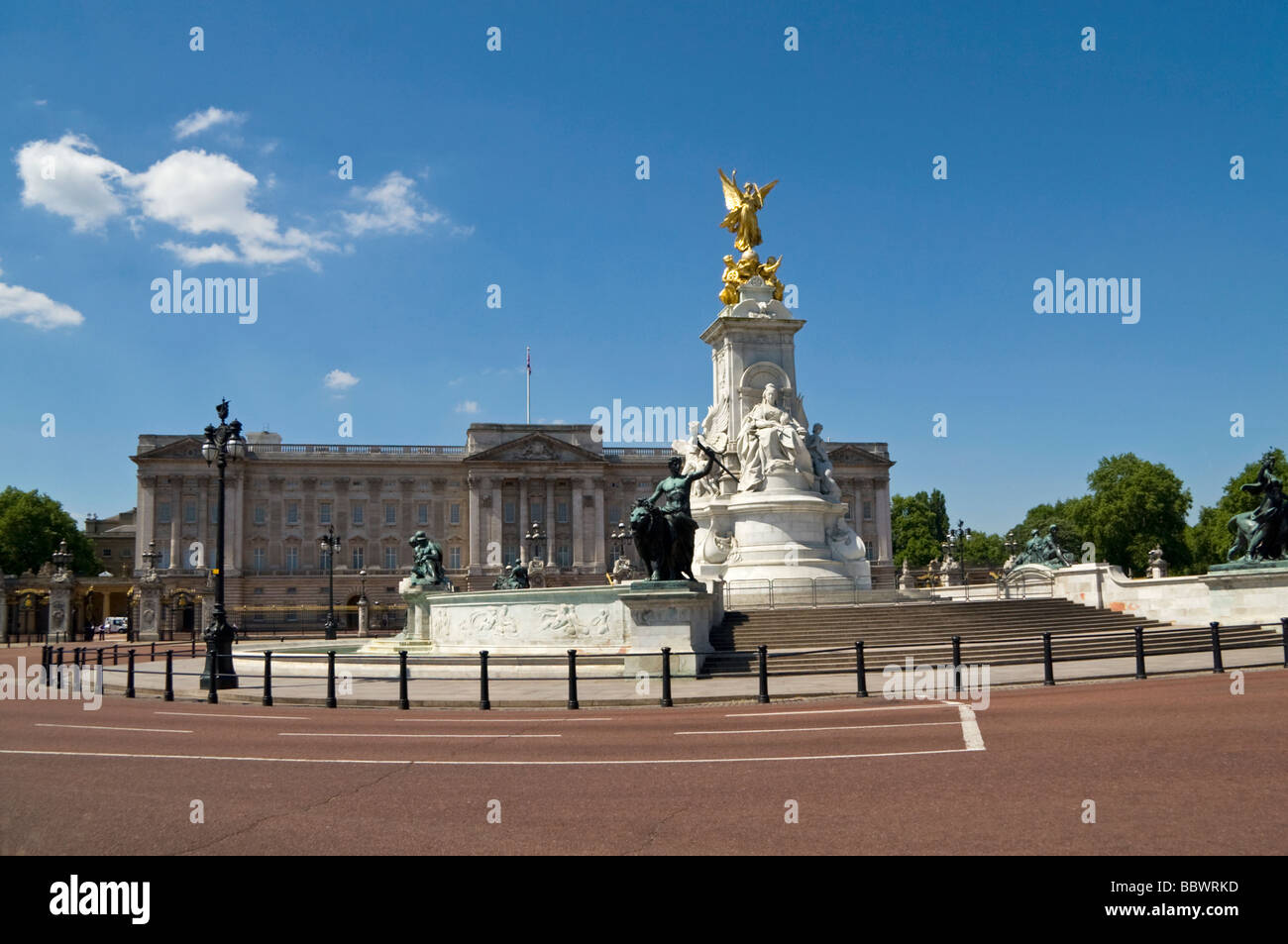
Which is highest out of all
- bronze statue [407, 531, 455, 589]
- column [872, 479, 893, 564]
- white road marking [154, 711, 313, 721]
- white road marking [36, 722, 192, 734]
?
column [872, 479, 893, 564]

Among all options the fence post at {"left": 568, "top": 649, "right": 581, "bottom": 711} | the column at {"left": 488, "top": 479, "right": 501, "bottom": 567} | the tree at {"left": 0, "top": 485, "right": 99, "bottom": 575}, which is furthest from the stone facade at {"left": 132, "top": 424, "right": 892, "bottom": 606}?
the fence post at {"left": 568, "top": 649, "right": 581, "bottom": 711}

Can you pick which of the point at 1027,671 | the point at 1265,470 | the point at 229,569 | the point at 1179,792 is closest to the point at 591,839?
the point at 1179,792

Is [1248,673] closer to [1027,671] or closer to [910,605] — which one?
[1027,671]

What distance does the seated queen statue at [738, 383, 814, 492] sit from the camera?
3422 cm

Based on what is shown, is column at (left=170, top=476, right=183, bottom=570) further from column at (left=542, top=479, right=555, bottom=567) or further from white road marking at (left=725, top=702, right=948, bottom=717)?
white road marking at (left=725, top=702, right=948, bottom=717)

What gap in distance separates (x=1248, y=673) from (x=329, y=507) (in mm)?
96790

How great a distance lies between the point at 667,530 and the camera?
72.5ft

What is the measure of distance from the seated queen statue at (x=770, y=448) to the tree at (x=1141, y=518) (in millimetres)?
68378

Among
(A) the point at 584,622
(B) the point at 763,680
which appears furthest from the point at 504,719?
(A) the point at 584,622

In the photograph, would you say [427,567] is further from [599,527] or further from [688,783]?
[599,527]

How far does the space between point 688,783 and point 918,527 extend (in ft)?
420

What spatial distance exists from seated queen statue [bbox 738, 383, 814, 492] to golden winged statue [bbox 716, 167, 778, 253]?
7.30 metres

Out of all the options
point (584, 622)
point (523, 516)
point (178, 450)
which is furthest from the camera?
point (523, 516)

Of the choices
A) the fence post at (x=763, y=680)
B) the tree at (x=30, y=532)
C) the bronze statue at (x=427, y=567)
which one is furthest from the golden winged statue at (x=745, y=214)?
the tree at (x=30, y=532)
